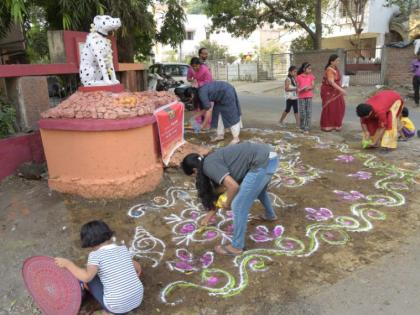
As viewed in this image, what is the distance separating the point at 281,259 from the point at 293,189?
1636 mm

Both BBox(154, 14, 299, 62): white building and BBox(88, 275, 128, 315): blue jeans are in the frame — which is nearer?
BBox(88, 275, 128, 315): blue jeans

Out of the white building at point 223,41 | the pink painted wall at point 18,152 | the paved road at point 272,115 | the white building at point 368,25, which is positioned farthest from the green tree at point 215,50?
the pink painted wall at point 18,152

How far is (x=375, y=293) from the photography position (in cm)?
280

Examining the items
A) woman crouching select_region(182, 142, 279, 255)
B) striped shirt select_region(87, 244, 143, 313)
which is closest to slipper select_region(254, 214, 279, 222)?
woman crouching select_region(182, 142, 279, 255)

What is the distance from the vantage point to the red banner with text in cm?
503

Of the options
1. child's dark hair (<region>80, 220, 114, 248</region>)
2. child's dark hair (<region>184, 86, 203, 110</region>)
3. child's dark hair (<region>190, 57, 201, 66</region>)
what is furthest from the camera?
child's dark hair (<region>190, 57, 201, 66</region>)

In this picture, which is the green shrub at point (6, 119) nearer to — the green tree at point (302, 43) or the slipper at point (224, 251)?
the slipper at point (224, 251)

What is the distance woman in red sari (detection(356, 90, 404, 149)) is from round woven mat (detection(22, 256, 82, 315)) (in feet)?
15.4

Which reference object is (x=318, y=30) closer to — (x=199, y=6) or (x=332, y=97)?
(x=332, y=97)

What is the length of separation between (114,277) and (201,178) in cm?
96

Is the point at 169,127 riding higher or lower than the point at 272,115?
higher

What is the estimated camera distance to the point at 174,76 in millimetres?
14445

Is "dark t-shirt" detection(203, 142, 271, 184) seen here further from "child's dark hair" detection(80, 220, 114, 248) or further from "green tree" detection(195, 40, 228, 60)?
"green tree" detection(195, 40, 228, 60)

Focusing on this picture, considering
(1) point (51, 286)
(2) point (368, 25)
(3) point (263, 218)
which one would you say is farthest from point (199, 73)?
(2) point (368, 25)
